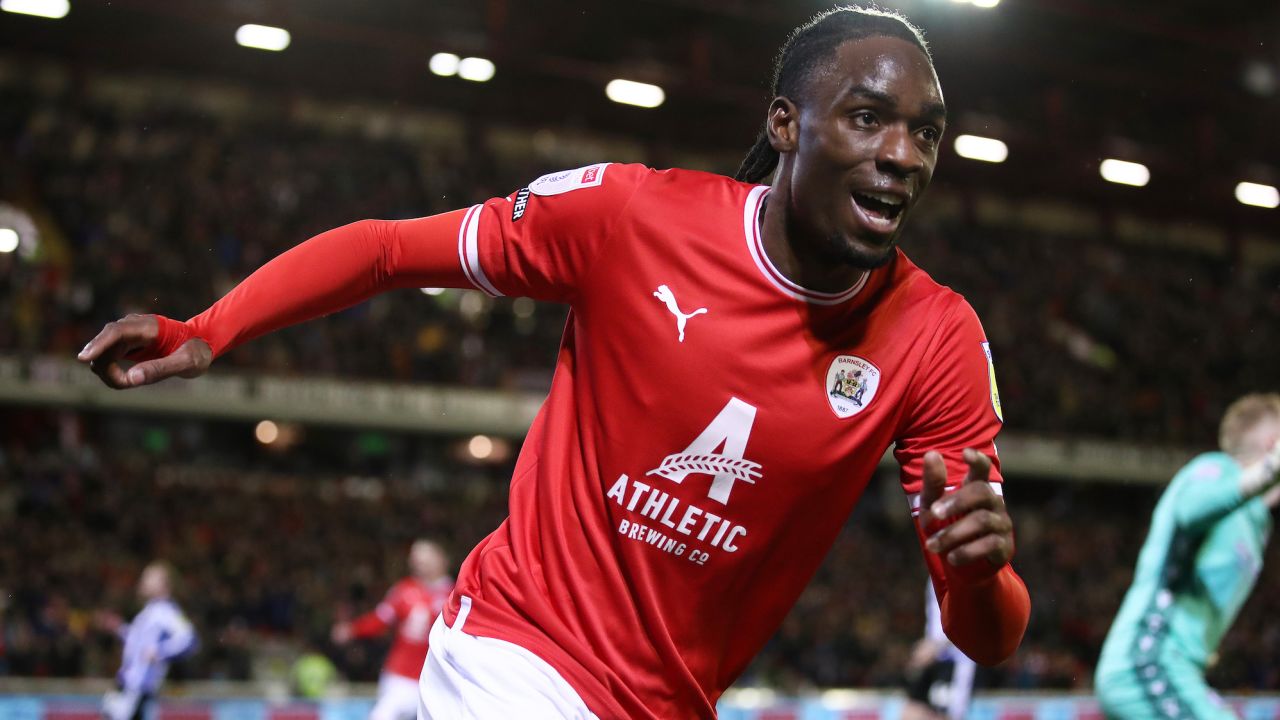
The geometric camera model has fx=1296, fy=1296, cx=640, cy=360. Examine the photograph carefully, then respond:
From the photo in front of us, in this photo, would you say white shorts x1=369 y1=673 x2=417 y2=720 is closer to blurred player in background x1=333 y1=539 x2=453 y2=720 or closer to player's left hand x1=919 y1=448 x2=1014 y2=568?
blurred player in background x1=333 y1=539 x2=453 y2=720

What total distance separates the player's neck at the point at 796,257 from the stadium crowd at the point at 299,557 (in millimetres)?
13271

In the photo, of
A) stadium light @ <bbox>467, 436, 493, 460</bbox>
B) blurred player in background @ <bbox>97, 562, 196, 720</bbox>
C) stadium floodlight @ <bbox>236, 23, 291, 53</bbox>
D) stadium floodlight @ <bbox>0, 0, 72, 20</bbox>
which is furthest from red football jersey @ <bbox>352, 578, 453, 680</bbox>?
stadium light @ <bbox>467, 436, 493, 460</bbox>

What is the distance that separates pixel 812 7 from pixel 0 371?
1472 centimetres

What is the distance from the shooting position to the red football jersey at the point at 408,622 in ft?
36.7

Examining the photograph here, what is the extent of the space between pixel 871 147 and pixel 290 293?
4.01 ft

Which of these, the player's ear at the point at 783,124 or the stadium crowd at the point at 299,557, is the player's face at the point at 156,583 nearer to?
the stadium crowd at the point at 299,557

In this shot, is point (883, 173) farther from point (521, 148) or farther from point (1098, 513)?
point (1098, 513)

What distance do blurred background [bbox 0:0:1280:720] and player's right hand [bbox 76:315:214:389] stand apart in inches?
537

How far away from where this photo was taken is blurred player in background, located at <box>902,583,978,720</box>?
1004 cm

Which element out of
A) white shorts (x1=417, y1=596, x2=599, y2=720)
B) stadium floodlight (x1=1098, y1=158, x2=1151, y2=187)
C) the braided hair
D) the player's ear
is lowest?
white shorts (x1=417, y1=596, x2=599, y2=720)

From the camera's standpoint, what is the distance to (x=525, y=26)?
962 inches

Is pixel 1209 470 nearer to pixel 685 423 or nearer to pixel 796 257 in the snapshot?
pixel 796 257

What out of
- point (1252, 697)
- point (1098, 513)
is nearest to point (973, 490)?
point (1252, 697)

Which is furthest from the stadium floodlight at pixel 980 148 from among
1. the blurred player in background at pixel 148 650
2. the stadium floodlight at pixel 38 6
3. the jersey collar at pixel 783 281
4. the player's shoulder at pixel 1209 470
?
the jersey collar at pixel 783 281
